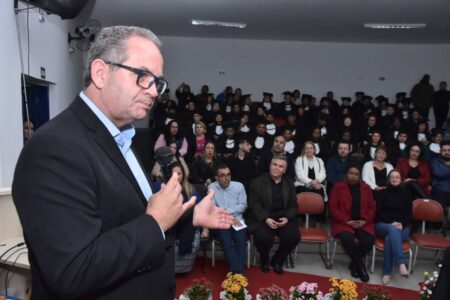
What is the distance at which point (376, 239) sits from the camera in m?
4.34

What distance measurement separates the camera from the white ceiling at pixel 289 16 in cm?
704

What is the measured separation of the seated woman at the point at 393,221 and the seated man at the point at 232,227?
5.30ft

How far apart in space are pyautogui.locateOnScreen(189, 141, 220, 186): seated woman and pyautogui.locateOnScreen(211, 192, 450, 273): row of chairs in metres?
1.32

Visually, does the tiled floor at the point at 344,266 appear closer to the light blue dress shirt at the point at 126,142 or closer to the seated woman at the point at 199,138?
the seated woman at the point at 199,138

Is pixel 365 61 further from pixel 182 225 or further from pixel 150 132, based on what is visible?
pixel 182 225

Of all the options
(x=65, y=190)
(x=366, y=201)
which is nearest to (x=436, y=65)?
(x=366, y=201)

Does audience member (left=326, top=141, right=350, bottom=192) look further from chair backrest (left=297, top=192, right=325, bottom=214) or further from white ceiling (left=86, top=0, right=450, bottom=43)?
white ceiling (left=86, top=0, right=450, bottom=43)

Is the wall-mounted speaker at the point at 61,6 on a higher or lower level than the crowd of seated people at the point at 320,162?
higher

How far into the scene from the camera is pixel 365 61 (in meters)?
11.2

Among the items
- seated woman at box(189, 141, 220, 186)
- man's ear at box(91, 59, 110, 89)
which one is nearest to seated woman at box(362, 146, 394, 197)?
seated woman at box(189, 141, 220, 186)

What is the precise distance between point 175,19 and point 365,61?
6.09 meters

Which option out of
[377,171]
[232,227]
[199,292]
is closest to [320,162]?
[377,171]

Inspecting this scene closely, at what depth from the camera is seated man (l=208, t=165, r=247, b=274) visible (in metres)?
4.08

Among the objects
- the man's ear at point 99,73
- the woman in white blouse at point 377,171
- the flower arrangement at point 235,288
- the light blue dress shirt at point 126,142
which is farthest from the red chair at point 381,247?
the man's ear at point 99,73
